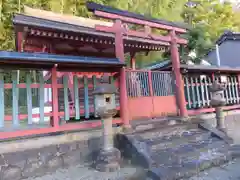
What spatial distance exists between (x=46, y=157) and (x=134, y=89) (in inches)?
114

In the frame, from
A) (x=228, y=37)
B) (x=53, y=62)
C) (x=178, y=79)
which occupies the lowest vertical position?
(x=178, y=79)

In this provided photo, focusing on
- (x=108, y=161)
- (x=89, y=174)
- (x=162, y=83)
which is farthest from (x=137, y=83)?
(x=89, y=174)

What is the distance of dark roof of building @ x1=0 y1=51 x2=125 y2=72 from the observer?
3.88 meters

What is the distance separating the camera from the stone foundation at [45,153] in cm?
397

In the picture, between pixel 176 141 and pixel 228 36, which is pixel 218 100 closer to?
pixel 176 141

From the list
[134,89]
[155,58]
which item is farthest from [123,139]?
[155,58]

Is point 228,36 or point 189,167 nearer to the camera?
point 189,167

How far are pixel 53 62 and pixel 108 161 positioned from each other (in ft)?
7.55

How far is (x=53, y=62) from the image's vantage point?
4.28 meters

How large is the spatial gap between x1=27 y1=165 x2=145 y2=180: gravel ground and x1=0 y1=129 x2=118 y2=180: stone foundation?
0.68 feet

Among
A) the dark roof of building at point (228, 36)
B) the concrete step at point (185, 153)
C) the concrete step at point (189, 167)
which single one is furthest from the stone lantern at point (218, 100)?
the dark roof of building at point (228, 36)

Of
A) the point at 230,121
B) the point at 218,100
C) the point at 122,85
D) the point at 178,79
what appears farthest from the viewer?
the point at 230,121

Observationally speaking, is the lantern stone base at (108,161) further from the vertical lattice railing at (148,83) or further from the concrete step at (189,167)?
the vertical lattice railing at (148,83)

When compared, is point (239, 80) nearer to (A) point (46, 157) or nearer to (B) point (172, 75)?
(B) point (172, 75)
